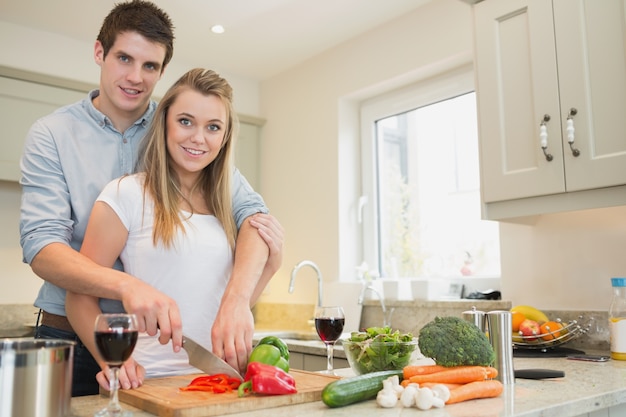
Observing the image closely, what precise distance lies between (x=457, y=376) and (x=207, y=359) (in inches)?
20.3

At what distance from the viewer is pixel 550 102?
2119 mm

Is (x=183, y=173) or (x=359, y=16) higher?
(x=359, y=16)

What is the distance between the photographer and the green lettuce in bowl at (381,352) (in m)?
1.38

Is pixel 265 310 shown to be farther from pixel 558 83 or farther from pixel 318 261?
pixel 558 83

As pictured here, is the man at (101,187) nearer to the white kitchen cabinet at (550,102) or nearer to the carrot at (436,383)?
the carrot at (436,383)

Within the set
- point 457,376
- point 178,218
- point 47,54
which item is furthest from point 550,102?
point 47,54

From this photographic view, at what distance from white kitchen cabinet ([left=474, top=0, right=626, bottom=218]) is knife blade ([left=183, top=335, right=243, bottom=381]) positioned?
1.38m

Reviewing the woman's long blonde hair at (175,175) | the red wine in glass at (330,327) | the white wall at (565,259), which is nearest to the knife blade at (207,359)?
the woman's long blonde hair at (175,175)

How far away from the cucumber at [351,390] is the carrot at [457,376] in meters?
0.09

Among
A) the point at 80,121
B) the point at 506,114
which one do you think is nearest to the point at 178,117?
the point at 80,121

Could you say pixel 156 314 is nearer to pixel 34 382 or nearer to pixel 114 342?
pixel 114 342

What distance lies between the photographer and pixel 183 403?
105 cm

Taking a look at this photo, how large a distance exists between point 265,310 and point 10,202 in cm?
175

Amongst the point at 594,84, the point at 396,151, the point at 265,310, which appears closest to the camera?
the point at 594,84
